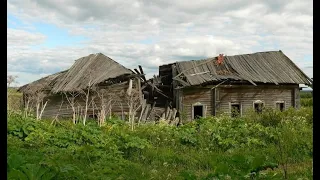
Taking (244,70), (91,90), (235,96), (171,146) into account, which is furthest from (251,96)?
(171,146)

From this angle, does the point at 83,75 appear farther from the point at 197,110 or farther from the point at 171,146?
the point at 171,146

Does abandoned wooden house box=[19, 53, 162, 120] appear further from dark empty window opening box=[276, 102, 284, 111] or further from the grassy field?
dark empty window opening box=[276, 102, 284, 111]

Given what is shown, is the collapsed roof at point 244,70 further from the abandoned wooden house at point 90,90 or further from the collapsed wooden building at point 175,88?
the abandoned wooden house at point 90,90

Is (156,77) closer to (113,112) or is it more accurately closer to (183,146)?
(113,112)

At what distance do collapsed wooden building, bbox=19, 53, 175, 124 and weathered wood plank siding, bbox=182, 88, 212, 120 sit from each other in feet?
7.92

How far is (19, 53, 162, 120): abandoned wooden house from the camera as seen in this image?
783 inches

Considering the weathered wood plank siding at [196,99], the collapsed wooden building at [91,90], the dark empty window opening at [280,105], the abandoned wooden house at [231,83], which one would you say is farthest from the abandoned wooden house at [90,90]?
the dark empty window opening at [280,105]

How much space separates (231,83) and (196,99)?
2701 mm

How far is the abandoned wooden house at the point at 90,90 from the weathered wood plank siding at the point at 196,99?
2.66 m

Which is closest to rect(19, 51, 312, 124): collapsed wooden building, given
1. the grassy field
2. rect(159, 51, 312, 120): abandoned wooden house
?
rect(159, 51, 312, 120): abandoned wooden house

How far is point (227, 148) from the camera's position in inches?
383

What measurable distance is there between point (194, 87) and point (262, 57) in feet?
24.0

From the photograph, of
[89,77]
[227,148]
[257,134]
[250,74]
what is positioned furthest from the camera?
[250,74]
